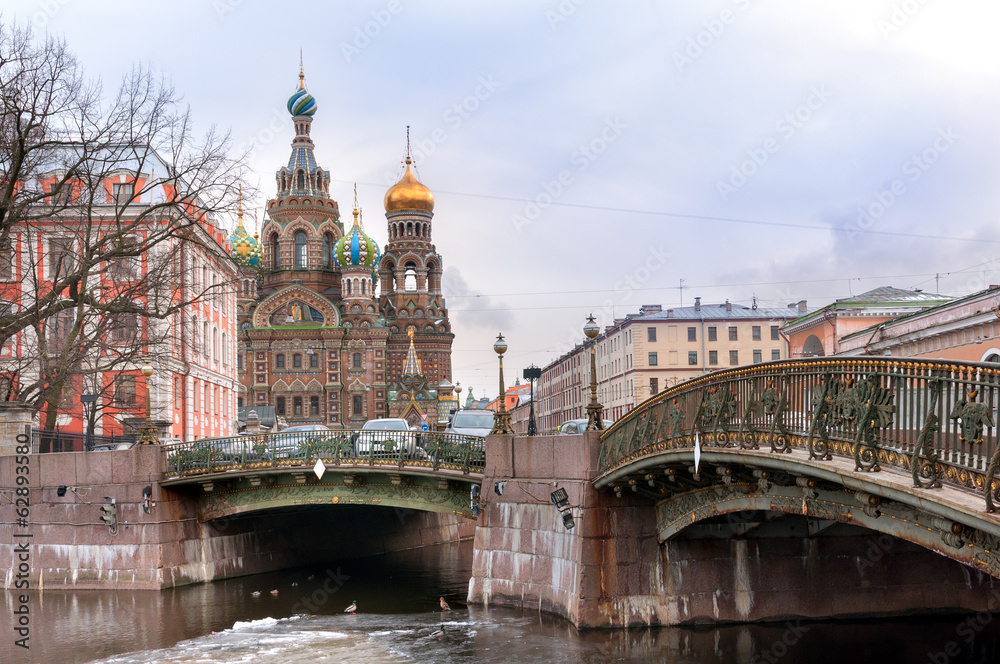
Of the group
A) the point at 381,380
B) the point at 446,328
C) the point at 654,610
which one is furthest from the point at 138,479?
the point at 446,328

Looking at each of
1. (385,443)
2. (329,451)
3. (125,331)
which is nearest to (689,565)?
(385,443)

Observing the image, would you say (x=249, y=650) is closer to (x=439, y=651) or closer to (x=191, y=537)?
(x=439, y=651)

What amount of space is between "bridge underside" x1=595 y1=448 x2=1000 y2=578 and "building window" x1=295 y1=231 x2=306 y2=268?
92.2 m

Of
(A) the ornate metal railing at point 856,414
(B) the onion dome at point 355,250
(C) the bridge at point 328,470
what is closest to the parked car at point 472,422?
(C) the bridge at point 328,470

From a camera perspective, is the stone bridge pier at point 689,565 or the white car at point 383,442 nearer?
the stone bridge pier at point 689,565

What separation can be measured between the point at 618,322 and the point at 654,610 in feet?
199

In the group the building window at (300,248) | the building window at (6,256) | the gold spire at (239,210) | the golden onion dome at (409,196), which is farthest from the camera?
the golden onion dome at (409,196)

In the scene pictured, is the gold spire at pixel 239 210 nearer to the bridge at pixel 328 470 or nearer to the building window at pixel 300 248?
the building window at pixel 300 248

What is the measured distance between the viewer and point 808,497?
13.7 metres

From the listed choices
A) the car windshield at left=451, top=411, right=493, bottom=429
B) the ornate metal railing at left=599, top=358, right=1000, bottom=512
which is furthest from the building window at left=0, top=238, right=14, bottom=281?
the ornate metal railing at left=599, top=358, right=1000, bottom=512

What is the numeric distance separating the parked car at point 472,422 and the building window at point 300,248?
7416cm

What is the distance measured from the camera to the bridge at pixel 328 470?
25719 mm

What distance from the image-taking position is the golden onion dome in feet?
376

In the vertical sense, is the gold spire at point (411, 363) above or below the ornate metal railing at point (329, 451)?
above
